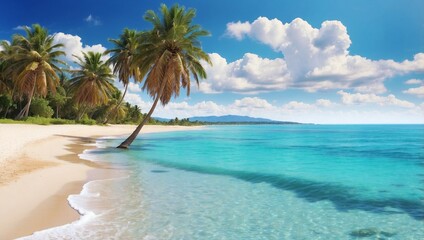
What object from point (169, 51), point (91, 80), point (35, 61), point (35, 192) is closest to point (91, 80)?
point (91, 80)

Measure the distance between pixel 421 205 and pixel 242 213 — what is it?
212 inches

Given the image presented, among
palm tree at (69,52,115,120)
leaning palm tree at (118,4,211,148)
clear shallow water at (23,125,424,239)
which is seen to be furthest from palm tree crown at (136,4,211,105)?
palm tree at (69,52,115,120)

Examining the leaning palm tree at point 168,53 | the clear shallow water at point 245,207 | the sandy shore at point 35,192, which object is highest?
the leaning palm tree at point 168,53

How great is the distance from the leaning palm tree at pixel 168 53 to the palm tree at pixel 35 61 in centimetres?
2037

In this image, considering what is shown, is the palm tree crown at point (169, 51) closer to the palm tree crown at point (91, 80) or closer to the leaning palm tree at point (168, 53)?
the leaning palm tree at point (168, 53)

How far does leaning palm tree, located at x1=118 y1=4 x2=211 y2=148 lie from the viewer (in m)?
23.8

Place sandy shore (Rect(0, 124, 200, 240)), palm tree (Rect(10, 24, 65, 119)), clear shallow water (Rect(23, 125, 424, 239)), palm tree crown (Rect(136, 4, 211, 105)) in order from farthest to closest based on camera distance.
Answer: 1. palm tree (Rect(10, 24, 65, 119))
2. palm tree crown (Rect(136, 4, 211, 105))
3. clear shallow water (Rect(23, 125, 424, 239))
4. sandy shore (Rect(0, 124, 200, 240))

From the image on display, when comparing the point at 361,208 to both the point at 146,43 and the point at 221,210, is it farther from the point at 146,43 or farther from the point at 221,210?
the point at 146,43

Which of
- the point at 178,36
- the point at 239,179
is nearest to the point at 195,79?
the point at 178,36

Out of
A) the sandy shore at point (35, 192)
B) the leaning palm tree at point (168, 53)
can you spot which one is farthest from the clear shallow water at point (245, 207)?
the leaning palm tree at point (168, 53)

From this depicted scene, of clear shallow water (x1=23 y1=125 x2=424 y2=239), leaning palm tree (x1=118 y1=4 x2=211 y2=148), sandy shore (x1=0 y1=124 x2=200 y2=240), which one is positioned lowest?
clear shallow water (x1=23 y1=125 x2=424 y2=239)

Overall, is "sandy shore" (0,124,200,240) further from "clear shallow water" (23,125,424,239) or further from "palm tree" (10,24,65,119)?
"palm tree" (10,24,65,119)

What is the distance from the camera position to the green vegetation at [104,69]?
24.4 m

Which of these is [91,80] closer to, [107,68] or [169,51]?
[107,68]
